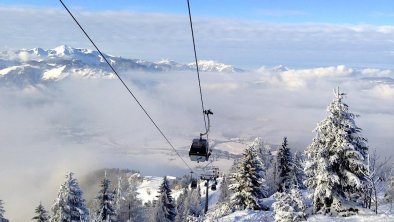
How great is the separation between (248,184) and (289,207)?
2456 centimetres

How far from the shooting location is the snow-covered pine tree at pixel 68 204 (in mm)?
43219

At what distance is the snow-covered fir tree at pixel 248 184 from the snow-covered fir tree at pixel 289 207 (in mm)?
21994

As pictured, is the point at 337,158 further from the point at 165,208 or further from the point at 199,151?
the point at 165,208

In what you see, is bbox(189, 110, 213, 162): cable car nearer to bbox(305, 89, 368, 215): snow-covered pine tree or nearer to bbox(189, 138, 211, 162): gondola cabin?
bbox(189, 138, 211, 162): gondola cabin

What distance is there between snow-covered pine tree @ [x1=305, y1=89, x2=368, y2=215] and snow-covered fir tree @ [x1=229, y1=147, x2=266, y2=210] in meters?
16.5


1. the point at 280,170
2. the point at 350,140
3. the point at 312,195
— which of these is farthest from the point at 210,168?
the point at 280,170

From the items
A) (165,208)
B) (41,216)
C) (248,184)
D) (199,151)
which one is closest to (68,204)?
(41,216)

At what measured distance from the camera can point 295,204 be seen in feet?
85.6

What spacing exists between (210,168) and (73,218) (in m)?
14.9

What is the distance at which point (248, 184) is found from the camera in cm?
4888

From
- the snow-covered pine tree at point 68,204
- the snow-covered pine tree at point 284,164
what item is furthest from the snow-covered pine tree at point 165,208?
the snow-covered pine tree at point 68,204

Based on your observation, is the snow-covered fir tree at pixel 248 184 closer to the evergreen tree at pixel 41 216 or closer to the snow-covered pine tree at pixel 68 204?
the snow-covered pine tree at pixel 68 204

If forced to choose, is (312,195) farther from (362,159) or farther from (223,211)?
(223,211)

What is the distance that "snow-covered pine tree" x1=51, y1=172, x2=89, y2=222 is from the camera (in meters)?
43.2
